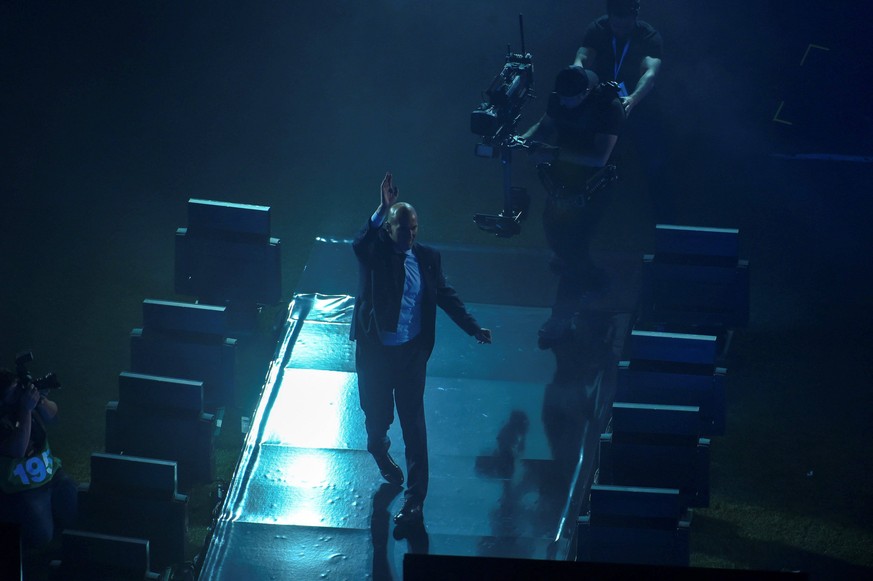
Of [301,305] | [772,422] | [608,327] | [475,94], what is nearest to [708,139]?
[475,94]

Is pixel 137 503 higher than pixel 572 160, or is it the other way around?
pixel 572 160

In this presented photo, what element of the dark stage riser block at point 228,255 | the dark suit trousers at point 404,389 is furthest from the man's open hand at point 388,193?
the dark stage riser block at point 228,255

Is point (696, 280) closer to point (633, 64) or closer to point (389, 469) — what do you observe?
point (633, 64)

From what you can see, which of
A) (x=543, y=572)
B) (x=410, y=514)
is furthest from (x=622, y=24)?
(x=543, y=572)

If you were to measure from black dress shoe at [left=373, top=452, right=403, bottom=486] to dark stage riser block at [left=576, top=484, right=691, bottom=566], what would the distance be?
A: 116 centimetres

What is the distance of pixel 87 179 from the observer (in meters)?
10.2

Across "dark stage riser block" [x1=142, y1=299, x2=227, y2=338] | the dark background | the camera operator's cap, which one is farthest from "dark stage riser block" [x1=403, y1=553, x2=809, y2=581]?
the dark background

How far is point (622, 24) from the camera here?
8359 millimetres

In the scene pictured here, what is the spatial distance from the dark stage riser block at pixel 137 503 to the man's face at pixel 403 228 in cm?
166

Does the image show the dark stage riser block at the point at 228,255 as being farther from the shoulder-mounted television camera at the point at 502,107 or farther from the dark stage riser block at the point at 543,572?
the dark stage riser block at the point at 543,572

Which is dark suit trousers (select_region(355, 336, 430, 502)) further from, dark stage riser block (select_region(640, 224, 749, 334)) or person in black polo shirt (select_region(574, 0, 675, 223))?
person in black polo shirt (select_region(574, 0, 675, 223))

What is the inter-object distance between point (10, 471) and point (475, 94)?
593cm

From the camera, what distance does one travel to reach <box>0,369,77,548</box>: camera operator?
20.1 feet

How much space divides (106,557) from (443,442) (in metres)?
2.18
